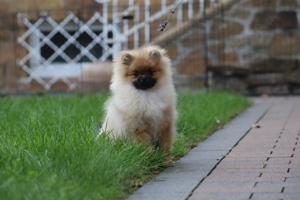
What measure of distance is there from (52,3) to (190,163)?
7.95 m

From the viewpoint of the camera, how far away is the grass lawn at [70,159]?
12.8 ft

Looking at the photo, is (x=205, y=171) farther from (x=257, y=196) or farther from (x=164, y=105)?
(x=257, y=196)

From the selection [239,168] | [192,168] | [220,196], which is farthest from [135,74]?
[220,196]

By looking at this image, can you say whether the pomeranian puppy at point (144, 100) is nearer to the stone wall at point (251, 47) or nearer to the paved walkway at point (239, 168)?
the paved walkway at point (239, 168)

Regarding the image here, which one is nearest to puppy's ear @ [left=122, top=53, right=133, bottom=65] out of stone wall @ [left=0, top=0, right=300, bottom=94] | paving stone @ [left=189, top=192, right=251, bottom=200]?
paving stone @ [left=189, top=192, right=251, bottom=200]

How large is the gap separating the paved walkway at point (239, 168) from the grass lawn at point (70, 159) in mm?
130

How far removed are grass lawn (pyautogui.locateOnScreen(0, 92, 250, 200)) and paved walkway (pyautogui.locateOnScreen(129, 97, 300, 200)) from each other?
13 cm

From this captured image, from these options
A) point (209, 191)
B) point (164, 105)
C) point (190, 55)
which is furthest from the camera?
point (190, 55)

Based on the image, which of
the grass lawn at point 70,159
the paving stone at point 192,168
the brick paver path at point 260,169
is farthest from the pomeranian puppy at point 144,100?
the brick paver path at point 260,169

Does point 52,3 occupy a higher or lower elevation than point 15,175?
higher

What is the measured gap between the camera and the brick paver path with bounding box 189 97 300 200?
4277 mm

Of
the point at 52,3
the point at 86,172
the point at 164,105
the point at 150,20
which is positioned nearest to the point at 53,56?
the point at 52,3

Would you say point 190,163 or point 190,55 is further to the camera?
point 190,55

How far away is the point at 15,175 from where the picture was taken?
4.09m
